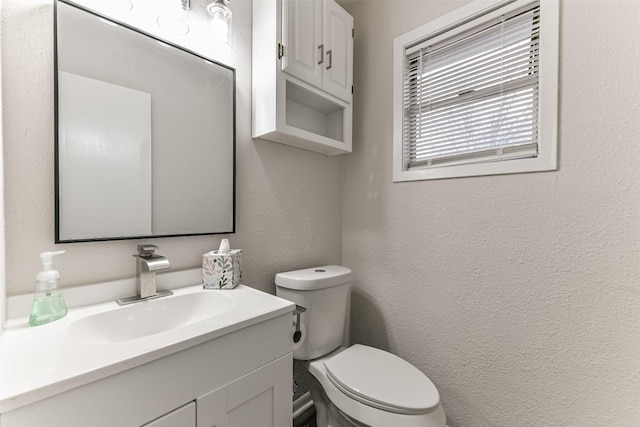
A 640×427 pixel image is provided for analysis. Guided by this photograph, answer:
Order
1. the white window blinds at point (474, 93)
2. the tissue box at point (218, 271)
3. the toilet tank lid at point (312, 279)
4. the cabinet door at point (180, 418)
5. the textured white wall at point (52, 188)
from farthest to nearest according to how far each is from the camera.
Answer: the toilet tank lid at point (312, 279)
the white window blinds at point (474, 93)
the tissue box at point (218, 271)
the textured white wall at point (52, 188)
the cabinet door at point (180, 418)

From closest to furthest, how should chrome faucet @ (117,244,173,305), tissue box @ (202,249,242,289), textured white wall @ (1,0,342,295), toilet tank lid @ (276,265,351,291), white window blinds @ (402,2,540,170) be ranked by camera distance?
textured white wall @ (1,0,342,295)
chrome faucet @ (117,244,173,305)
tissue box @ (202,249,242,289)
white window blinds @ (402,2,540,170)
toilet tank lid @ (276,265,351,291)

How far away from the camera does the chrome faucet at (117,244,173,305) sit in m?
0.85

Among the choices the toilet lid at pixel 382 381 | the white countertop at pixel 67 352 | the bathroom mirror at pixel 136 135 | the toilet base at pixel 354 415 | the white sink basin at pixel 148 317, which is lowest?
the toilet base at pixel 354 415

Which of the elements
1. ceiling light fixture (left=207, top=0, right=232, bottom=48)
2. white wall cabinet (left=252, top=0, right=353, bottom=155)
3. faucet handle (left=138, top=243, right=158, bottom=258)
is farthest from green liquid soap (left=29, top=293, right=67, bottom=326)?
ceiling light fixture (left=207, top=0, right=232, bottom=48)

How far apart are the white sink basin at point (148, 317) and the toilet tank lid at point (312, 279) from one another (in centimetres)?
33

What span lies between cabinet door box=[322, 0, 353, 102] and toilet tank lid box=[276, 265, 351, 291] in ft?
2.97

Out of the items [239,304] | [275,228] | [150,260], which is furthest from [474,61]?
[150,260]

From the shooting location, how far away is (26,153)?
0.74 metres

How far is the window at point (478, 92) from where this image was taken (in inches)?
41.1

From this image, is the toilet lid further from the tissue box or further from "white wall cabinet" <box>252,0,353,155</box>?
"white wall cabinet" <box>252,0,353,155</box>

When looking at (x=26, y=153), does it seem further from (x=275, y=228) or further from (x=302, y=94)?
(x=302, y=94)

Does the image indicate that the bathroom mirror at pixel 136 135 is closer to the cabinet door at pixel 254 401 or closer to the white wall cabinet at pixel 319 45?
the white wall cabinet at pixel 319 45

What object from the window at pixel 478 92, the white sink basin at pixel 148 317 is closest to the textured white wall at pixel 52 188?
the white sink basin at pixel 148 317

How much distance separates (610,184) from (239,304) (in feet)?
4.33
